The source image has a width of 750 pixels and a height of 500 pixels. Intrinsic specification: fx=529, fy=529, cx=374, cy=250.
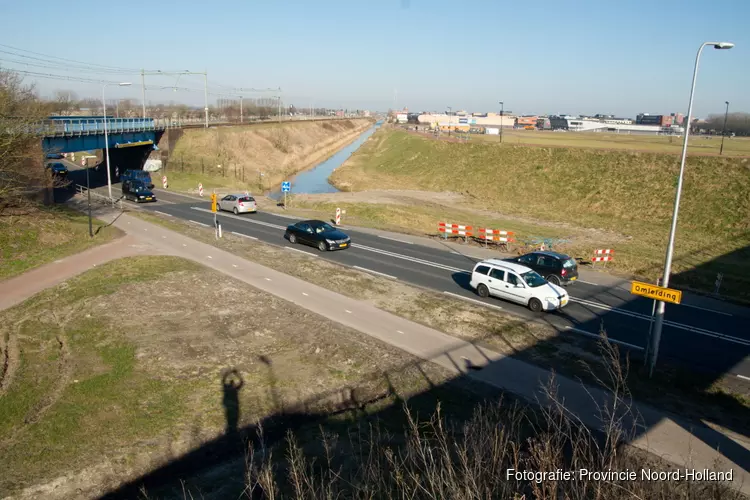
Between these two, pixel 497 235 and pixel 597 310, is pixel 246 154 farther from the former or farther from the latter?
pixel 597 310

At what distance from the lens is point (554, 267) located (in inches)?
884

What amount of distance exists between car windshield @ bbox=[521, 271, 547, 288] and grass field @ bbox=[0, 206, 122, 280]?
21.9 metres

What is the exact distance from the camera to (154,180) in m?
54.7

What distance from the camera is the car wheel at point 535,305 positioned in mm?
19750

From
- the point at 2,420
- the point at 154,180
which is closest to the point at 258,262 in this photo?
the point at 2,420

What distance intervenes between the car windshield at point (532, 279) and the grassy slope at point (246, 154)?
40.7 meters

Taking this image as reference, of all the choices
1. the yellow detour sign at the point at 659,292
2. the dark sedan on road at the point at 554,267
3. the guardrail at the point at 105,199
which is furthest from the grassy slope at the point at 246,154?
the yellow detour sign at the point at 659,292

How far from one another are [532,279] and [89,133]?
3967 centimetres

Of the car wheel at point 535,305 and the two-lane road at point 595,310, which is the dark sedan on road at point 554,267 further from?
the car wheel at point 535,305

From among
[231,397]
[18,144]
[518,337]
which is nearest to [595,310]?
[518,337]

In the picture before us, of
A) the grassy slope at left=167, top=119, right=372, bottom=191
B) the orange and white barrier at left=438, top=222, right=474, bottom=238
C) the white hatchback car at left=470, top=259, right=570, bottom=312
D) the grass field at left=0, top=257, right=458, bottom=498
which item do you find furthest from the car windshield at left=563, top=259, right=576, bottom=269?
the grassy slope at left=167, top=119, right=372, bottom=191

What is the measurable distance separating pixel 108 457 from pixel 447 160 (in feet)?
215

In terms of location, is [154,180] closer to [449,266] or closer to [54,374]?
[449,266]

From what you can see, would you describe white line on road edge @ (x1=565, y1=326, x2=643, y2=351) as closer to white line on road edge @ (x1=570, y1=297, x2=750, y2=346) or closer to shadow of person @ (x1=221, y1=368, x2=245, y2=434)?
white line on road edge @ (x1=570, y1=297, x2=750, y2=346)
